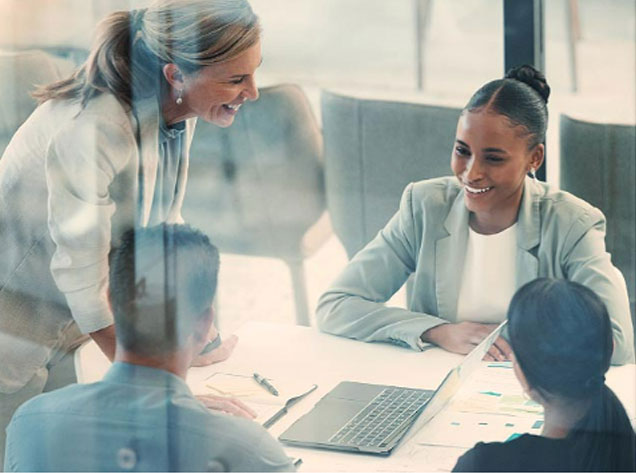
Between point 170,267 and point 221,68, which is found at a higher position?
point 221,68

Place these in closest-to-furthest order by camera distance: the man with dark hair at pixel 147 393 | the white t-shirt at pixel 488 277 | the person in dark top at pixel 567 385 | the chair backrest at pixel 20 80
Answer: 1. the person in dark top at pixel 567 385
2. the white t-shirt at pixel 488 277
3. the man with dark hair at pixel 147 393
4. the chair backrest at pixel 20 80

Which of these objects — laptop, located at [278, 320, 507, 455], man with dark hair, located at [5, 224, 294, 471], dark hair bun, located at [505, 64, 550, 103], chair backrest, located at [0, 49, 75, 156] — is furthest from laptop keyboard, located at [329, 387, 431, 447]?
chair backrest, located at [0, 49, 75, 156]

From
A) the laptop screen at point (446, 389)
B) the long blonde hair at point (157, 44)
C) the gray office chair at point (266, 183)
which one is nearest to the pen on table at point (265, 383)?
the gray office chair at point (266, 183)

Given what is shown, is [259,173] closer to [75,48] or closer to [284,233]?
[284,233]

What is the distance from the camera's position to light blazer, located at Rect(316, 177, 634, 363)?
1.71m

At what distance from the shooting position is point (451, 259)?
1.86 metres

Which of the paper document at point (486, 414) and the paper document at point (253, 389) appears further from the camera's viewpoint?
the paper document at point (253, 389)

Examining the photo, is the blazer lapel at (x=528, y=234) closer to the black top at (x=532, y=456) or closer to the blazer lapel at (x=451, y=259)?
the blazer lapel at (x=451, y=259)

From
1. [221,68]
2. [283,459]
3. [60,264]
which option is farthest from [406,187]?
[60,264]

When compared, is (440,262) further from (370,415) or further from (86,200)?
(86,200)

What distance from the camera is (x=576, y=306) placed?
5.44 ft

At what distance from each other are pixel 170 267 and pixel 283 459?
1.18ft

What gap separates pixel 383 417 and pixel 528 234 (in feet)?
1.26

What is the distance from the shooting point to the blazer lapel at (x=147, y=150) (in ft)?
6.33
